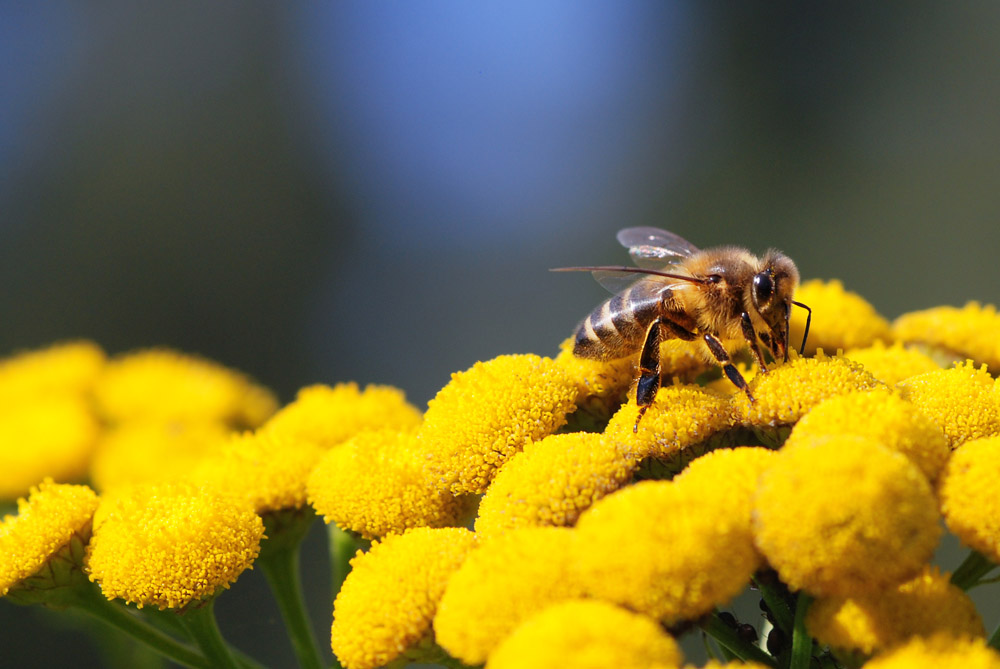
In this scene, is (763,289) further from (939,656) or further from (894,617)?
(939,656)

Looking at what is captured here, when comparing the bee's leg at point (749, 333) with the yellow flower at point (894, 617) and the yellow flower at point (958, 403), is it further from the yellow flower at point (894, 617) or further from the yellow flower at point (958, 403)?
the yellow flower at point (894, 617)

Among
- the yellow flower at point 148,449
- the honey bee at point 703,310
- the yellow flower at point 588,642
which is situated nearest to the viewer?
the yellow flower at point 588,642

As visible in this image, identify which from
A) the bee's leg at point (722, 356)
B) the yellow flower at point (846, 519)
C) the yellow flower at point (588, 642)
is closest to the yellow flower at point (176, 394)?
the bee's leg at point (722, 356)

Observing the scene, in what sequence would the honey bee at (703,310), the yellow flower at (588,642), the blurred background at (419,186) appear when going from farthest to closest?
1. the blurred background at (419,186)
2. the honey bee at (703,310)
3. the yellow flower at (588,642)

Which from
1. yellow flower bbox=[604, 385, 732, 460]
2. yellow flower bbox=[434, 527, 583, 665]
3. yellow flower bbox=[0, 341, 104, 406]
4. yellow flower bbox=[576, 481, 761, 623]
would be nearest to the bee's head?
yellow flower bbox=[604, 385, 732, 460]

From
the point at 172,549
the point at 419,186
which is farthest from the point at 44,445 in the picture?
the point at 419,186

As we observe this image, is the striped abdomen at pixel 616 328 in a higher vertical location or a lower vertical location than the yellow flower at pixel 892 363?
higher

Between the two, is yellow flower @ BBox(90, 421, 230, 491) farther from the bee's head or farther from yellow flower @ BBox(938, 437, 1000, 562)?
yellow flower @ BBox(938, 437, 1000, 562)
